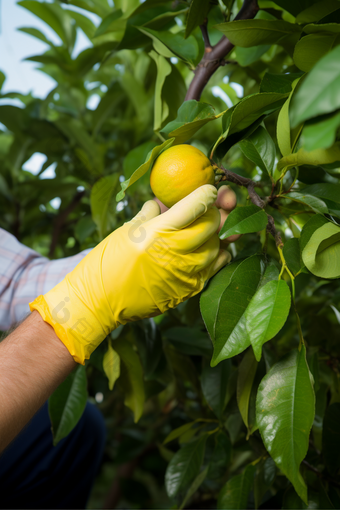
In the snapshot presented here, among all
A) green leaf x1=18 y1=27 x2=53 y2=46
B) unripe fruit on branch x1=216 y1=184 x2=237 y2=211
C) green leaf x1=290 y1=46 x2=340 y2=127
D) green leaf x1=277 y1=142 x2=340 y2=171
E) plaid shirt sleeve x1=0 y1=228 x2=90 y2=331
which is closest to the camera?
green leaf x1=290 y1=46 x2=340 y2=127

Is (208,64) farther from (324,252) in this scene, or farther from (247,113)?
(324,252)

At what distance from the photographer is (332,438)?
26.0 inches

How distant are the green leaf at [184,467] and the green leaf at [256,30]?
79cm

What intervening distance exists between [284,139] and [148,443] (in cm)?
151

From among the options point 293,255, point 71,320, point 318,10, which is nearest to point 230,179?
point 293,255

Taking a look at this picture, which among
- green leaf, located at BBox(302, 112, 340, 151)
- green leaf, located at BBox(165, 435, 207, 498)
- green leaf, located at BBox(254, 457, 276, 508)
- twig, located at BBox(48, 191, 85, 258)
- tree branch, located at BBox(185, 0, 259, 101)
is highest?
green leaf, located at BBox(302, 112, 340, 151)

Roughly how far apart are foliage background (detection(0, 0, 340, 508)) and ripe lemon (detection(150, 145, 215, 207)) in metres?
0.03

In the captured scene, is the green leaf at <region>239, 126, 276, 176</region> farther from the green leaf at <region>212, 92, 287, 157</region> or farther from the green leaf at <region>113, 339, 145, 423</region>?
the green leaf at <region>113, 339, 145, 423</region>

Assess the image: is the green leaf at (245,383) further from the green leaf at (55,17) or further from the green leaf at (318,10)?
the green leaf at (55,17)

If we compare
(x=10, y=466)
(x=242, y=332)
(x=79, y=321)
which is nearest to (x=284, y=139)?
(x=242, y=332)

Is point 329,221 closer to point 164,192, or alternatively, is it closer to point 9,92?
point 164,192

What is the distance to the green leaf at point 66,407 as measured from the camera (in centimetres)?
73

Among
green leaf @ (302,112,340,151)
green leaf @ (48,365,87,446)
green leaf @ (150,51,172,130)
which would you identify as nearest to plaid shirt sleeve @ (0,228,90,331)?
green leaf @ (48,365,87,446)

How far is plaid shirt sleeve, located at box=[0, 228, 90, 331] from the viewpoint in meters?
0.99
